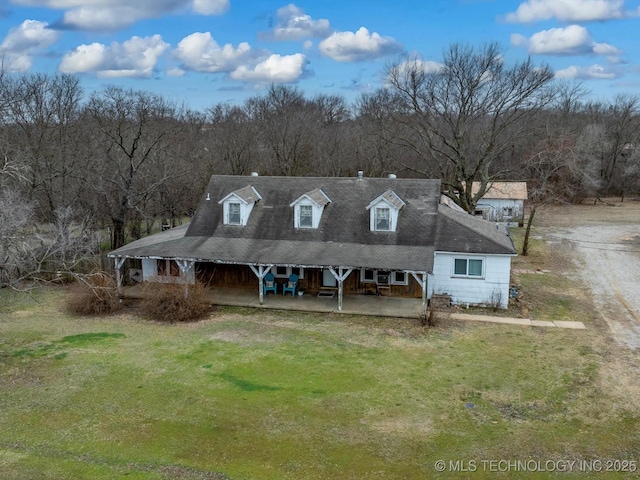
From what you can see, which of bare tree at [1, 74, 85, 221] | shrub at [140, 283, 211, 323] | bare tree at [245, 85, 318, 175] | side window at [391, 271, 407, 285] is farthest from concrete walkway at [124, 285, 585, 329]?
bare tree at [245, 85, 318, 175]

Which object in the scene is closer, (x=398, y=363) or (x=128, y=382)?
(x=128, y=382)

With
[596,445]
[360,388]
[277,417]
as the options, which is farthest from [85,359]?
[596,445]

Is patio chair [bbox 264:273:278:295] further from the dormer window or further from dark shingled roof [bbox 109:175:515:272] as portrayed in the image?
the dormer window

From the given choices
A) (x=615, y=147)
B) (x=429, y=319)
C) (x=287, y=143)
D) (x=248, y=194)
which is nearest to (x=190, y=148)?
(x=287, y=143)

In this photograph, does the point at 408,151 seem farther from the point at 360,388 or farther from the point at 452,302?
the point at 360,388

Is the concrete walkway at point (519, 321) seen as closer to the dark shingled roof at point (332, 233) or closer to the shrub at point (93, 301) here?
the dark shingled roof at point (332, 233)

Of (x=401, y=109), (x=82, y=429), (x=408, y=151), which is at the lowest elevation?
(x=82, y=429)
